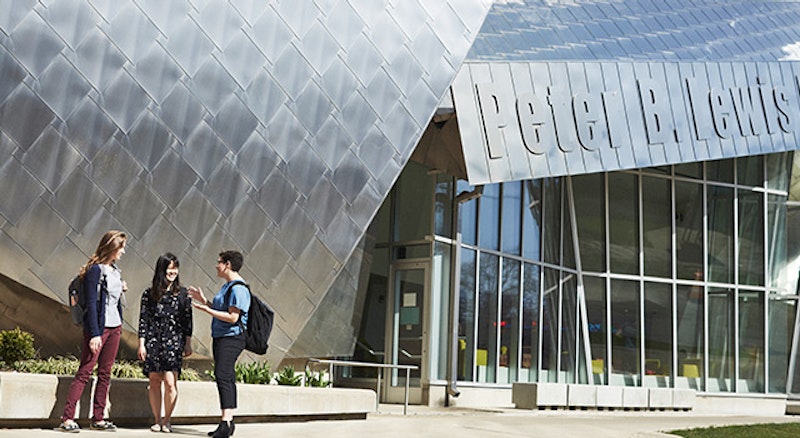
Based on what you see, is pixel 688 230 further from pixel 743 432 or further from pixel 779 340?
pixel 743 432

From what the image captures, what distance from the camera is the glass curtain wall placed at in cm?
2088

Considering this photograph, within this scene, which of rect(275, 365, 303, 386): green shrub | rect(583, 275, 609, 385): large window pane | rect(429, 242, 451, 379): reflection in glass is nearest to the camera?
rect(275, 365, 303, 386): green shrub

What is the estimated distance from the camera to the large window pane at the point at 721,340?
24.5 metres

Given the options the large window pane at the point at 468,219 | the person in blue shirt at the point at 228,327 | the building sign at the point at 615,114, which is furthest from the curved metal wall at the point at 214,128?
the person in blue shirt at the point at 228,327

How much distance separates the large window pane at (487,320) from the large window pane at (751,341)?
8724 mm

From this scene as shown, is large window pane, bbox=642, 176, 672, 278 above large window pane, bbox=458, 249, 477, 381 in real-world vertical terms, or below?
above

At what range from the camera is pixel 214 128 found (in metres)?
13.2

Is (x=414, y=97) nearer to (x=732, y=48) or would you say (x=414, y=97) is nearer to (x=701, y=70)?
(x=701, y=70)

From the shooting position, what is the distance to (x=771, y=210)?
2561 cm

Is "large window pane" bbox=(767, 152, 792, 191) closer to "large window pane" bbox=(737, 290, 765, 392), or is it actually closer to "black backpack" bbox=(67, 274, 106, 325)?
"large window pane" bbox=(737, 290, 765, 392)

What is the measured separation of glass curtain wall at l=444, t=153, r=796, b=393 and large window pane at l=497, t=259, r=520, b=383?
0.09 ft

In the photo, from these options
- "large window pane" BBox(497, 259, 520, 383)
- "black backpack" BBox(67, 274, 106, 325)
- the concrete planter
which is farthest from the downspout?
"black backpack" BBox(67, 274, 106, 325)

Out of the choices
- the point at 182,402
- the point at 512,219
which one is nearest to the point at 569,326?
the point at 512,219

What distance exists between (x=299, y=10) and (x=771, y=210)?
1672 cm
